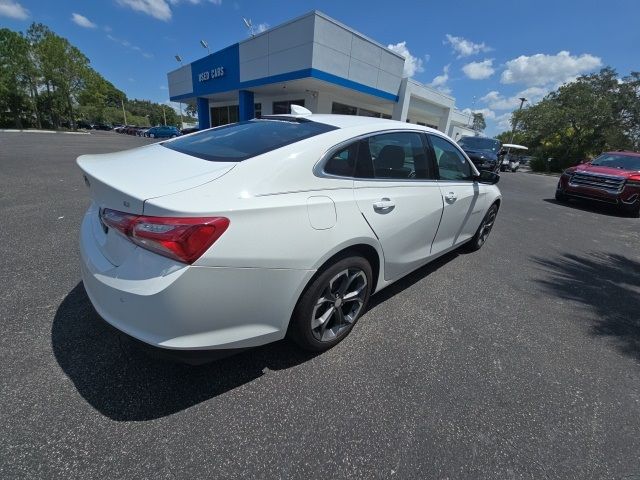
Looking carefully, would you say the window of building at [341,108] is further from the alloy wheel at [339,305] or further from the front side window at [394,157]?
the alloy wheel at [339,305]

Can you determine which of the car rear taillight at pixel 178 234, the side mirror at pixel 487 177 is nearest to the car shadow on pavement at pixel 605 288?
the side mirror at pixel 487 177

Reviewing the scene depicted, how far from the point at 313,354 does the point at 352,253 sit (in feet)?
2.59

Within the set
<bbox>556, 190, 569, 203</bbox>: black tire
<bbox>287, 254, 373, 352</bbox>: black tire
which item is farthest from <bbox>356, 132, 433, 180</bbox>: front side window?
<bbox>556, 190, 569, 203</bbox>: black tire

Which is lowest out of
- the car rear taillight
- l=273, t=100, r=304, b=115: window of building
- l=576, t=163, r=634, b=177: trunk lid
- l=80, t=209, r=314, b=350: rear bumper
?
l=80, t=209, r=314, b=350: rear bumper

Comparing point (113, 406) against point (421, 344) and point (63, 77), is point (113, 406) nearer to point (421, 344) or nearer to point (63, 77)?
point (421, 344)

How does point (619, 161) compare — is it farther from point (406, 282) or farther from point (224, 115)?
point (224, 115)

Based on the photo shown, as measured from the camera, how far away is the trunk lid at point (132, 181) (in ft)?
5.17

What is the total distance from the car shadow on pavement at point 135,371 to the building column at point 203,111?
1201 inches

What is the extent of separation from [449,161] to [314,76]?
13491 millimetres

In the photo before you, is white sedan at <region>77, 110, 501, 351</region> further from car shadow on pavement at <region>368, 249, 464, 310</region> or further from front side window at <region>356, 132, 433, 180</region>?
car shadow on pavement at <region>368, 249, 464, 310</region>

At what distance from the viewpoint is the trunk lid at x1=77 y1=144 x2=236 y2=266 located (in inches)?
62.1

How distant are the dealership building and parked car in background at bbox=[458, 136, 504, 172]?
6.12 m

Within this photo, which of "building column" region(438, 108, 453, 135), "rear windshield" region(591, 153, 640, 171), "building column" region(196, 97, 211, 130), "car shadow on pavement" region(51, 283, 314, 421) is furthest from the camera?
"building column" region(196, 97, 211, 130)

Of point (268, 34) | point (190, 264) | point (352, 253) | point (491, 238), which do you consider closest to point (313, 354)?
point (352, 253)
